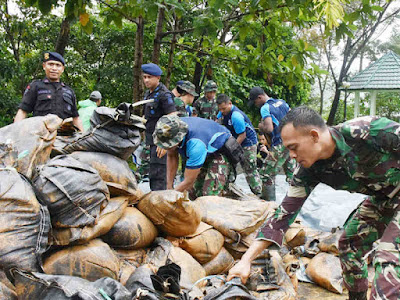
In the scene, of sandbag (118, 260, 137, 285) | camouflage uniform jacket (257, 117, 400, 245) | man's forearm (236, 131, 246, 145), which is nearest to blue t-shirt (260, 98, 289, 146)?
man's forearm (236, 131, 246, 145)

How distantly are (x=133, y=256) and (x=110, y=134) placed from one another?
2.64 ft

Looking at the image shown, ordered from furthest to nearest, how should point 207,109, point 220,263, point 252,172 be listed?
point 207,109 < point 252,172 < point 220,263

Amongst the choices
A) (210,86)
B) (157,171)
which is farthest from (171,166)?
(210,86)

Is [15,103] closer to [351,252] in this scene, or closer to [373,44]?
[351,252]

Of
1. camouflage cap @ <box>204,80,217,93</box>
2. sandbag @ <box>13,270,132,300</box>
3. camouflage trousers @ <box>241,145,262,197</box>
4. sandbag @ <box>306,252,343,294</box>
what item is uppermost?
camouflage cap @ <box>204,80,217,93</box>

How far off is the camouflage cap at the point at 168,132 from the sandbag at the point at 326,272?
1.44m

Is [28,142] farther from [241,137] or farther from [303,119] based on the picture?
[241,137]

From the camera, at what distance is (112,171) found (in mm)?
2734

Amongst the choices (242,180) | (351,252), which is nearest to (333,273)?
(351,252)

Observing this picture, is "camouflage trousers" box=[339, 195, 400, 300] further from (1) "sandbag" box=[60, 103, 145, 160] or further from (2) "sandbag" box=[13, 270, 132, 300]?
(1) "sandbag" box=[60, 103, 145, 160]

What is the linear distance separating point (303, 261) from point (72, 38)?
8257 millimetres

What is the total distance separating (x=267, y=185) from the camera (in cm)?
545

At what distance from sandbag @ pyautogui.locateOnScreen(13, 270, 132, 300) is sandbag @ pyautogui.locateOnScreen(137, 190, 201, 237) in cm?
79

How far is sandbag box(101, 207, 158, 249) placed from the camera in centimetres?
258
